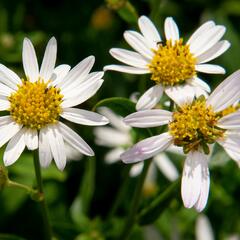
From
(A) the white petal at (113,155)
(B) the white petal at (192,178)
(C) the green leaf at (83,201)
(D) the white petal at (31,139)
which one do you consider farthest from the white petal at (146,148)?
(A) the white petal at (113,155)

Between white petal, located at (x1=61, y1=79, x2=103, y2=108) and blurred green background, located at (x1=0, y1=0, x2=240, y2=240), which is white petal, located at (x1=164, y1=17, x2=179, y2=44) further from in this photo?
white petal, located at (x1=61, y1=79, x2=103, y2=108)

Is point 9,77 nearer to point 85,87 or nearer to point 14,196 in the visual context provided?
point 85,87

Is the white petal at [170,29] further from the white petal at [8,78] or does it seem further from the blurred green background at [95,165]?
the white petal at [8,78]

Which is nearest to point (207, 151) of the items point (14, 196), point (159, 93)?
point (159, 93)

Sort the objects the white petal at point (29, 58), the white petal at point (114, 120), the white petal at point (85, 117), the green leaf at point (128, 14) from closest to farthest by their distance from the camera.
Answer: the white petal at point (85, 117) → the white petal at point (29, 58) → the green leaf at point (128, 14) → the white petal at point (114, 120)

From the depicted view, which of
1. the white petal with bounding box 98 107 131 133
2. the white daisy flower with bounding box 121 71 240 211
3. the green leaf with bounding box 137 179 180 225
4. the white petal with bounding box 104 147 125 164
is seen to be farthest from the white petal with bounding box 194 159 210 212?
the white petal with bounding box 98 107 131 133

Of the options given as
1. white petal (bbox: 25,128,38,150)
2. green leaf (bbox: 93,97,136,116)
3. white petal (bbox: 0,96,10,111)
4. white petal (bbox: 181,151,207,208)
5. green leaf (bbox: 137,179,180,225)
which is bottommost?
green leaf (bbox: 137,179,180,225)
